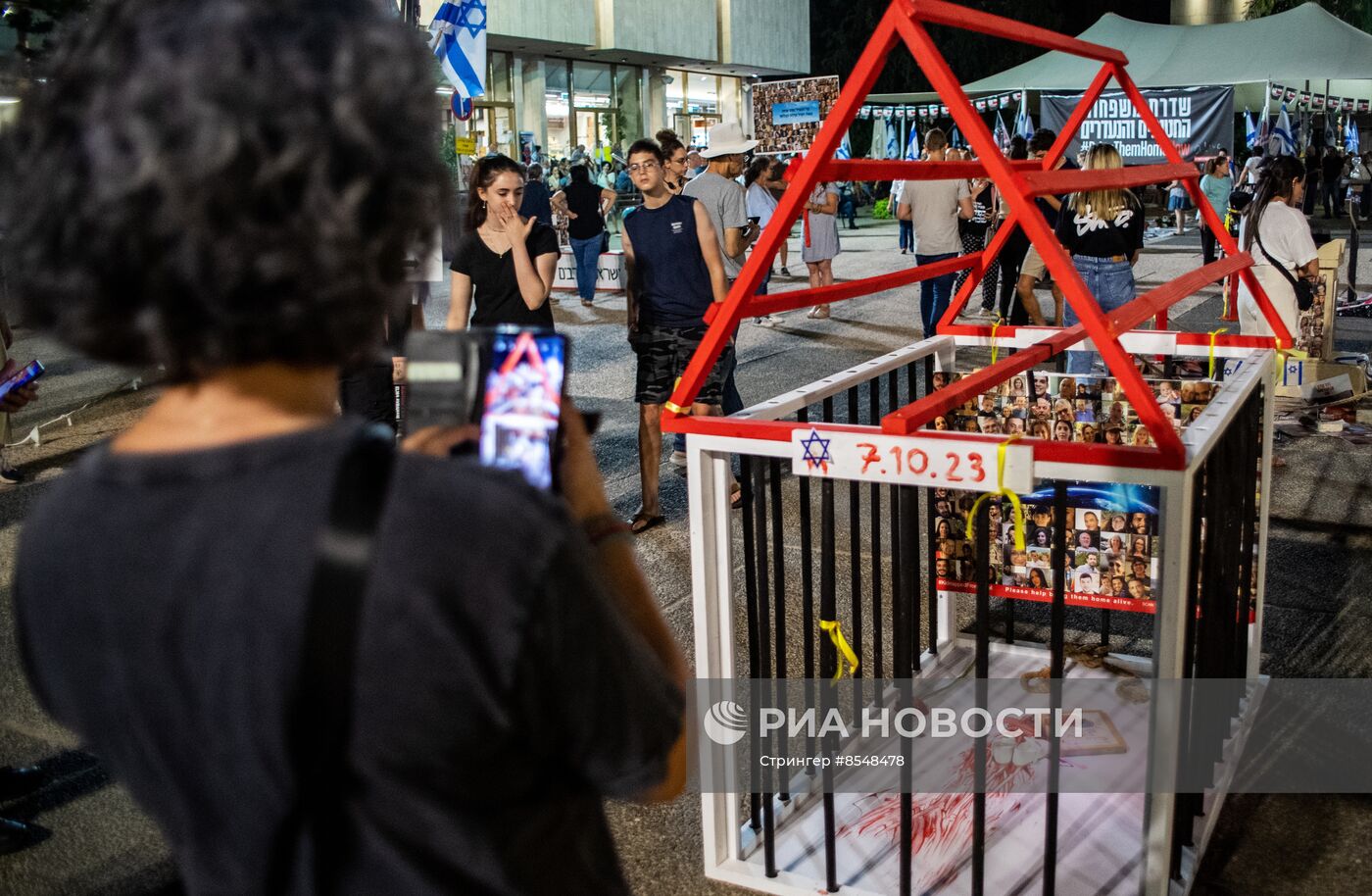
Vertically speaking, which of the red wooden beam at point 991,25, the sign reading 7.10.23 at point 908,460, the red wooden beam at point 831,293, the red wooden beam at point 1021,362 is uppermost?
the red wooden beam at point 991,25

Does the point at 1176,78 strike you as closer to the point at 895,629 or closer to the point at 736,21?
the point at 895,629

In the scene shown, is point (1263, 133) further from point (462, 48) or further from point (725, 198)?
point (462, 48)

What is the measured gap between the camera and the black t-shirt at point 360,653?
950 millimetres

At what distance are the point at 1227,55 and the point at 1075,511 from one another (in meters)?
16.9

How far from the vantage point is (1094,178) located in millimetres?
2941

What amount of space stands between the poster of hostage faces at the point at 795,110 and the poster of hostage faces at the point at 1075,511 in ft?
61.7

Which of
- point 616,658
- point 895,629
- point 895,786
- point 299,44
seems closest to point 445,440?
point 616,658

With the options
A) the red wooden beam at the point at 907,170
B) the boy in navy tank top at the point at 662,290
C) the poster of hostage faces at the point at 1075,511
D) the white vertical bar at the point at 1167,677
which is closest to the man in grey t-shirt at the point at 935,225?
the boy in navy tank top at the point at 662,290

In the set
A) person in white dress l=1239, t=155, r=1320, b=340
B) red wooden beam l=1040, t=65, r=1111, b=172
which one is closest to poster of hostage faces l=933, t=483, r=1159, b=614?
red wooden beam l=1040, t=65, r=1111, b=172

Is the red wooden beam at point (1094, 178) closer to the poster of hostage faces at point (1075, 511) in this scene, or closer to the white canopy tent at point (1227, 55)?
the poster of hostage faces at point (1075, 511)

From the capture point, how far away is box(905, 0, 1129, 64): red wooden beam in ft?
8.48

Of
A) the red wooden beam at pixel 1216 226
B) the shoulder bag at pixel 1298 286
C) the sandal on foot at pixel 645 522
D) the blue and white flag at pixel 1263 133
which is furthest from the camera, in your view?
the blue and white flag at pixel 1263 133

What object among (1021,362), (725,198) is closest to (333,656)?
(1021,362)

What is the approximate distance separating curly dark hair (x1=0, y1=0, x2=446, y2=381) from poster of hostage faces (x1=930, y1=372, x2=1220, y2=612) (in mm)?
2804
